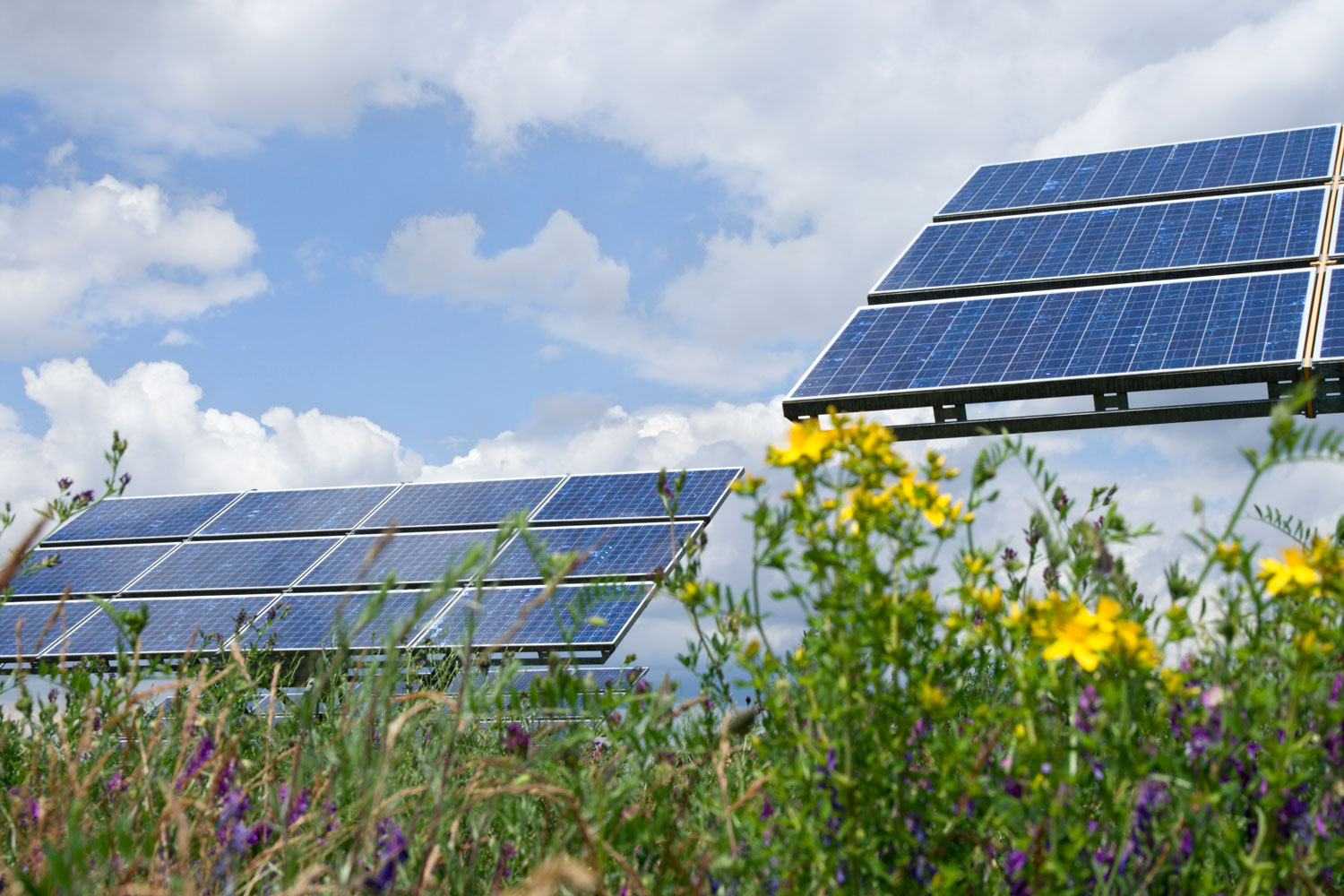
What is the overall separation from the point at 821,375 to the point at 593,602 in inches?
235

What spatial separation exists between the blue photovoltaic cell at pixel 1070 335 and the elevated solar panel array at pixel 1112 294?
0.02 meters

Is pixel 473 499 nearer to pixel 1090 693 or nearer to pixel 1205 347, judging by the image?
pixel 1205 347

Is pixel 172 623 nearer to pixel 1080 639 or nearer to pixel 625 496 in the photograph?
pixel 625 496

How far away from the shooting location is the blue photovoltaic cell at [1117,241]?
8.95 m

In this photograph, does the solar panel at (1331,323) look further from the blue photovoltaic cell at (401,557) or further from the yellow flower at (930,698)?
the blue photovoltaic cell at (401,557)

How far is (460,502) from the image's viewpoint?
42.8 ft

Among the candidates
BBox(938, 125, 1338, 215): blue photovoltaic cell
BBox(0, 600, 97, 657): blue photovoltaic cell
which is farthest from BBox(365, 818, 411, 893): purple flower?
BBox(0, 600, 97, 657): blue photovoltaic cell

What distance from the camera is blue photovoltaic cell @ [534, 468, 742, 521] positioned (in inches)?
440

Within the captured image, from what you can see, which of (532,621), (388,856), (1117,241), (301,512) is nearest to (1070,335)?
(1117,241)

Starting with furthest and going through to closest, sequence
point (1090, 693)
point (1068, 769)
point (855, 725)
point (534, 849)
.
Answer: point (534, 849), point (855, 725), point (1090, 693), point (1068, 769)

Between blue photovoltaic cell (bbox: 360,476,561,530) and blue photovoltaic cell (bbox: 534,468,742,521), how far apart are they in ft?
1.30

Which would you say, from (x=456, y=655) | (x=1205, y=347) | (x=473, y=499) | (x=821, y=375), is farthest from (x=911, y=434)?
(x=473, y=499)

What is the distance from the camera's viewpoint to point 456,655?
5883 mm

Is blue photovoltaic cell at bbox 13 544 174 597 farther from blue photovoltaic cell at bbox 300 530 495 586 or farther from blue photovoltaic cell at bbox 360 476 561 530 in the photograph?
blue photovoltaic cell at bbox 360 476 561 530
